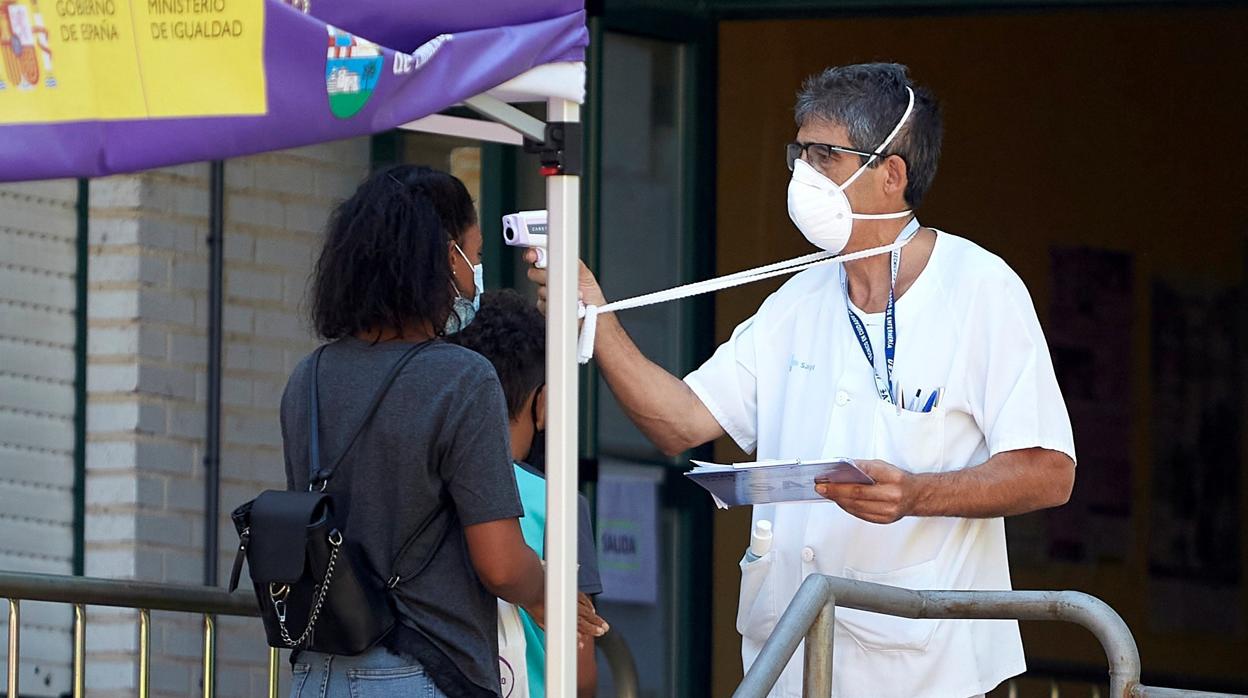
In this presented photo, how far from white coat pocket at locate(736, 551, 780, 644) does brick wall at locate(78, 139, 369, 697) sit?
2633 mm

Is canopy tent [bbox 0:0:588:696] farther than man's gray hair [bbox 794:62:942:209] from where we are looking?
No

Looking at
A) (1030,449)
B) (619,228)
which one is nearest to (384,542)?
(1030,449)

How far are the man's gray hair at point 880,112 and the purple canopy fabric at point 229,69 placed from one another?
1003mm

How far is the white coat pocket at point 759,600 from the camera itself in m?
3.87

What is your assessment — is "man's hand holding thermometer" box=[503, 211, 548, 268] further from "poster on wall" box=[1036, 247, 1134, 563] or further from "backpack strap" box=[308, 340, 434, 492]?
"poster on wall" box=[1036, 247, 1134, 563]

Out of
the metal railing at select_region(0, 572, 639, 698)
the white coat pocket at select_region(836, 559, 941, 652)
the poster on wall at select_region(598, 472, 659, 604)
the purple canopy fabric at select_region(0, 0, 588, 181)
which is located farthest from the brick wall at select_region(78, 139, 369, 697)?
the purple canopy fabric at select_region(0, 0, 588, 181)

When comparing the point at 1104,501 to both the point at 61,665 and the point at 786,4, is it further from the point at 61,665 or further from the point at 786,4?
the point at 61,665

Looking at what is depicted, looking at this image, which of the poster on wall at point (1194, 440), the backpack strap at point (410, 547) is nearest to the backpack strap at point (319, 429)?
the backpack strap at point (410, 547)

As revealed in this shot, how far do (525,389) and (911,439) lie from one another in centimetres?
71

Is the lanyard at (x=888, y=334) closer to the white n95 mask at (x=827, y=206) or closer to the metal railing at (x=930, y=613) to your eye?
the white n95 mask at (x=827, y=206)

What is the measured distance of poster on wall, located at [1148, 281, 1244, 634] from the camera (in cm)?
791

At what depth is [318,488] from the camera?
3.28 meters

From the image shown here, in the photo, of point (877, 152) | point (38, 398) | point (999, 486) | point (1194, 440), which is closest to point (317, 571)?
point (999, 486)

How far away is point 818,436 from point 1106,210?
170 inches
